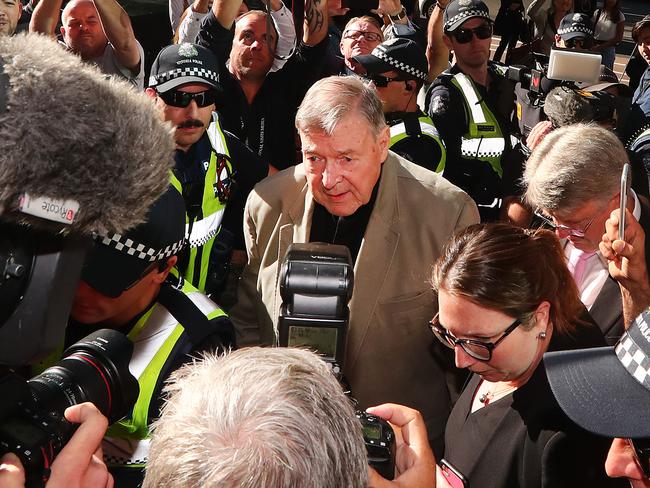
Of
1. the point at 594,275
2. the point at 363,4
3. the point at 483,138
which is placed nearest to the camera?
the point at 594,275

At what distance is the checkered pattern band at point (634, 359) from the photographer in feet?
4.65

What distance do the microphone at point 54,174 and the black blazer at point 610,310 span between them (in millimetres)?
1572

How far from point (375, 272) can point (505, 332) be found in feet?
2.02

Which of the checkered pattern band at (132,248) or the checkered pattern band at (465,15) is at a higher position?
the checkered pattern band at (465,15)

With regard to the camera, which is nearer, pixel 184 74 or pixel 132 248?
pixel 132 248

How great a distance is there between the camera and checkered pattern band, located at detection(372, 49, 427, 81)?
363 cm

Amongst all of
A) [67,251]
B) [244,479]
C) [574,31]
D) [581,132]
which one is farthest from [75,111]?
[574,31]

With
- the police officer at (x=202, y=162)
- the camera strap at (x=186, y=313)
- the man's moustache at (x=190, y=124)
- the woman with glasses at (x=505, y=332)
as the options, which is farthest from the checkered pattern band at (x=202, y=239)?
the woman with glasses at (x=505, y=332)

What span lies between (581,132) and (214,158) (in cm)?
143

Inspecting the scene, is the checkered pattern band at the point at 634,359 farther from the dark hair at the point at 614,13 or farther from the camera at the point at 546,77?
the dark hair at the point at 614,13

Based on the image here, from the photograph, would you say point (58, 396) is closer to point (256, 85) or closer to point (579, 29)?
point (256, 85)

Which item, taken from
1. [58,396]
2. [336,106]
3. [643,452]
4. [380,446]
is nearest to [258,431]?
[380,446]

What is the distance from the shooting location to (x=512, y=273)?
185cm

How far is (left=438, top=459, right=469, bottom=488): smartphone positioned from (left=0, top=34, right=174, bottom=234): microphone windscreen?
1.08 meters
